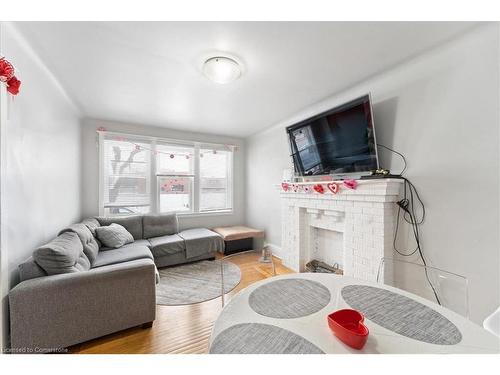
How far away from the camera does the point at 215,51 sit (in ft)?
5.33

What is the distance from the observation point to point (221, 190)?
14.4 feet

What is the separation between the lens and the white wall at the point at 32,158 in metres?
1.41

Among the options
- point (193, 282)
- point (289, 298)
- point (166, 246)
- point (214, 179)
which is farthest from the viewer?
point (214, 179)

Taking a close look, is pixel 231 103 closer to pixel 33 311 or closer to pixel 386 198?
pixel 386 198

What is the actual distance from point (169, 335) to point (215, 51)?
2394mm

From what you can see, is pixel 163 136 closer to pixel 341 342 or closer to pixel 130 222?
pixel 130 222

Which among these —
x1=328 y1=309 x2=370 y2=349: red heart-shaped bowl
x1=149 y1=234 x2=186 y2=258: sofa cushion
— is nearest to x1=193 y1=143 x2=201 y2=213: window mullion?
x1=149 y1=234 x2=186 y2=258: sofa cushion

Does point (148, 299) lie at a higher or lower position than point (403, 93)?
lower

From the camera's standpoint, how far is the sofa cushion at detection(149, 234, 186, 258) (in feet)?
9.55

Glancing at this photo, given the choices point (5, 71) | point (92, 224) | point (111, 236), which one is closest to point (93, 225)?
point (92, 224)

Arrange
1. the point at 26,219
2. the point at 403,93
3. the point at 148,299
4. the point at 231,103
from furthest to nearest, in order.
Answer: the point at 231,103 < the point at 403,93 < the point at 148,299 < the point at 26,219

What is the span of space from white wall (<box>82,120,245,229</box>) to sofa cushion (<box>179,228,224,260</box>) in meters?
0.70
